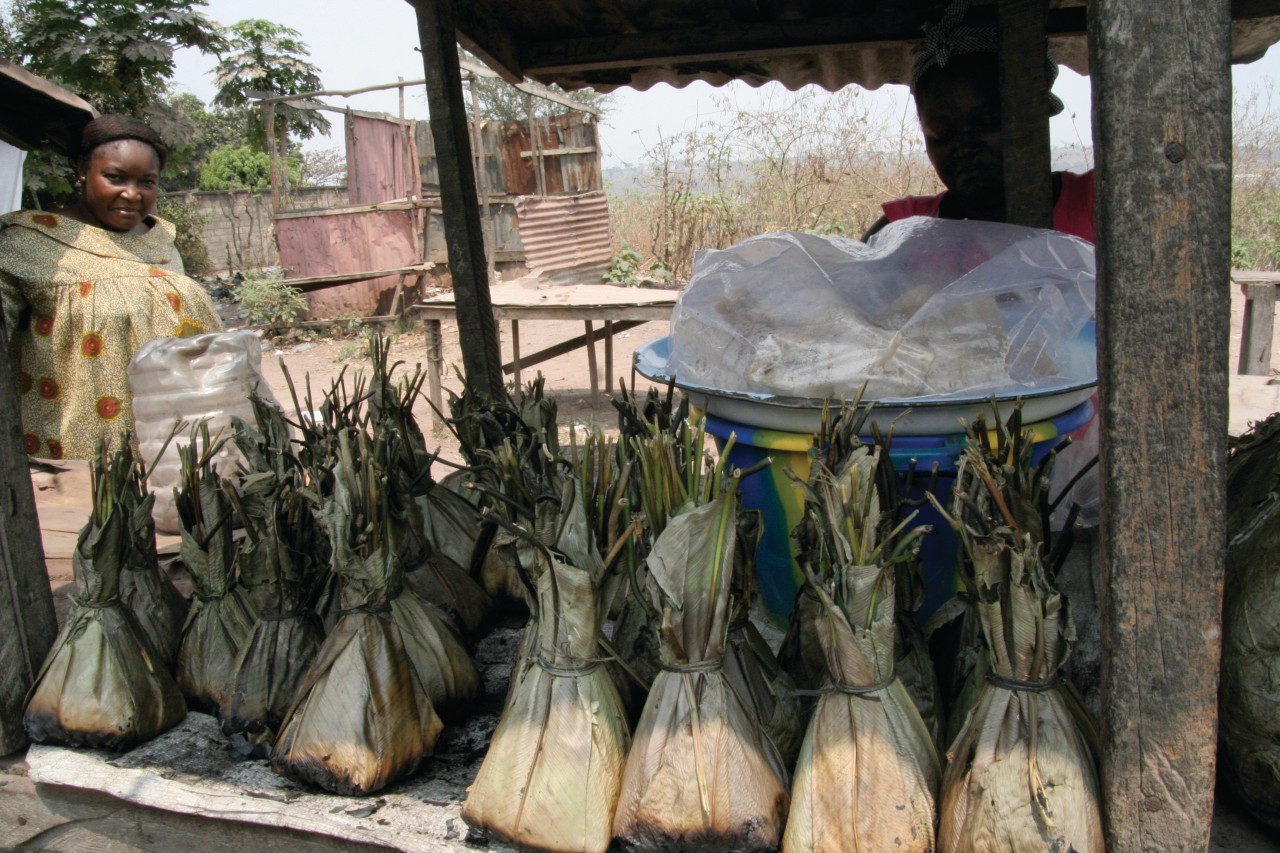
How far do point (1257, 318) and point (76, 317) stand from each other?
231 inches

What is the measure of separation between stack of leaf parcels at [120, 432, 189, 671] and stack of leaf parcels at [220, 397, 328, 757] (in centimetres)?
26

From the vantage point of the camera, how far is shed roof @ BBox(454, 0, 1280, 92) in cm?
281

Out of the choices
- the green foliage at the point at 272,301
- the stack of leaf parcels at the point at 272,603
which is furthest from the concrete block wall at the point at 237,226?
the stack of leaf parcels at the point at 272,603

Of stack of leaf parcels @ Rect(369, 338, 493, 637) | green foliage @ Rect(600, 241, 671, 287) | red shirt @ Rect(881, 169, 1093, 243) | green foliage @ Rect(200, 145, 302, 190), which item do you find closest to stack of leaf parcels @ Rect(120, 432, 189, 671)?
stack of leaf parcels @ Rect(369, 338, 493, 637)

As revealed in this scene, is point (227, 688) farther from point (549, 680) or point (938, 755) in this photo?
point (938, 755)

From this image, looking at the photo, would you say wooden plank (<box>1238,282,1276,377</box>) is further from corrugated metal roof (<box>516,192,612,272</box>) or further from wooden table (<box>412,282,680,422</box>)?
corrugated metal roof (<box>516,192,612,272</box>)

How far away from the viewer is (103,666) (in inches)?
70.0

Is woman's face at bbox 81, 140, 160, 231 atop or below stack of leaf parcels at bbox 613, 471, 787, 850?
atop

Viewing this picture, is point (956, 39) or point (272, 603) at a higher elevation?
point (956, 39)

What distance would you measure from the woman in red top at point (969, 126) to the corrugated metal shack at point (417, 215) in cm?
900

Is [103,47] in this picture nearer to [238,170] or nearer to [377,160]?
[377,160]

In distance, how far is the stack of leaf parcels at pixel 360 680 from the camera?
1.57 metres

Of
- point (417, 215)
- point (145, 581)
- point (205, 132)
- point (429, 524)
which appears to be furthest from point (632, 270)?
point (205, 132)

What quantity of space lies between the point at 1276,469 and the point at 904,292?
2.45 ft
